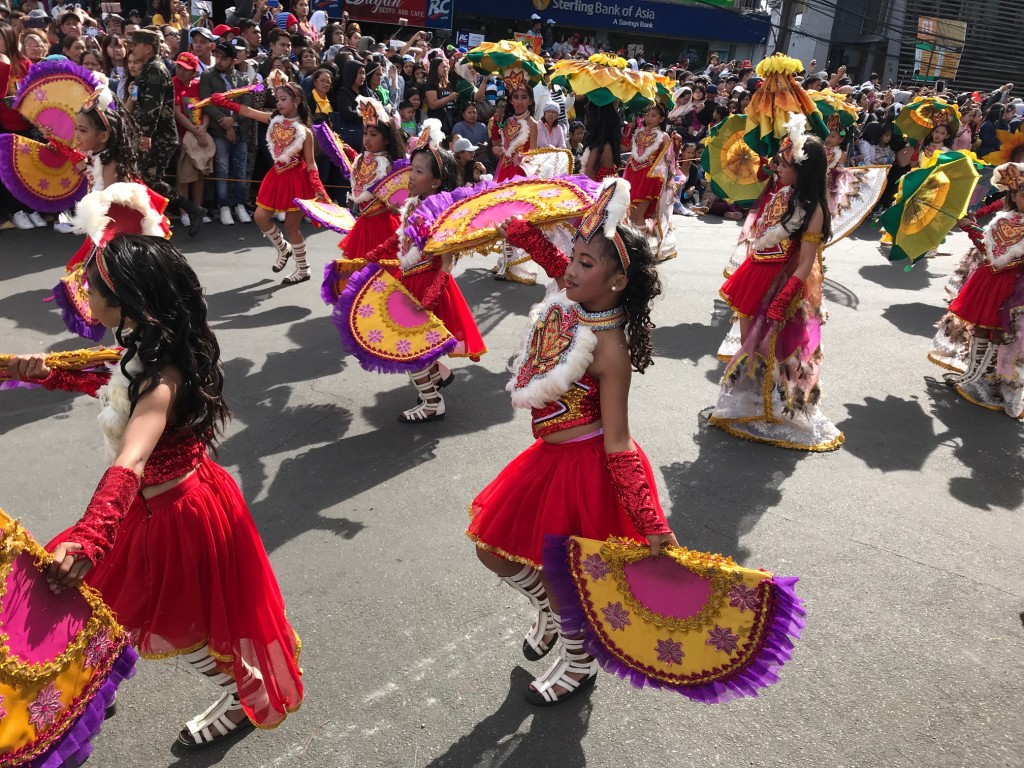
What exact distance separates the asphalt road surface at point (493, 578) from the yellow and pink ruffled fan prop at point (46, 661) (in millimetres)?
876

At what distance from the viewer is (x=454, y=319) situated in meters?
5.09

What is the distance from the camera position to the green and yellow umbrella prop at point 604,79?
7059 mm

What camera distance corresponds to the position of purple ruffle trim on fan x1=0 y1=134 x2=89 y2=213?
600cm

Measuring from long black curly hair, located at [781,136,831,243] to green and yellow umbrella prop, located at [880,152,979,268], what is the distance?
163 centimetres

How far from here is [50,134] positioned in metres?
6.09

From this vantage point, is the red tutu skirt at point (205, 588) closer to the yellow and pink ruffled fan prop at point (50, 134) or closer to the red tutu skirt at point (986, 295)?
the yellow and pink ruffled fan prop at point (50, 134)

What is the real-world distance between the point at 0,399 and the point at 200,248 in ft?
14.2

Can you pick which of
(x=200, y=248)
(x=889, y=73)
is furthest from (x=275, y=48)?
(x=889, y=73)

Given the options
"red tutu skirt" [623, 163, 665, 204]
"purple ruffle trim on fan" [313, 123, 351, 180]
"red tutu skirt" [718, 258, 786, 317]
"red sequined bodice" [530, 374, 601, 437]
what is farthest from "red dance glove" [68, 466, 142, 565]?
"red tutu skirt" [623, 163, 665, 204]

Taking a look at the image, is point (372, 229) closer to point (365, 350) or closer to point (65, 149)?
point (365, 350)

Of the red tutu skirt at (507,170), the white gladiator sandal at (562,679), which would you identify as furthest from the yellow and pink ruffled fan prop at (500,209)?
the red tutu skirt at (507,170)

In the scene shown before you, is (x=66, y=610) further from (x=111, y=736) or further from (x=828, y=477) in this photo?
(x=828, y=477)

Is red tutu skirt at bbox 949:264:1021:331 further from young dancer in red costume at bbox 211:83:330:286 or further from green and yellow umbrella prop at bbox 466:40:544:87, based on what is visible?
young dancer in red costume at bbox 211:83:330:286

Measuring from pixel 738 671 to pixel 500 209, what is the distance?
7.66ft
